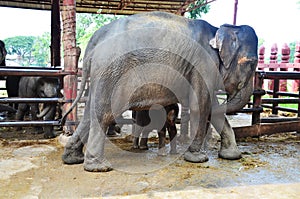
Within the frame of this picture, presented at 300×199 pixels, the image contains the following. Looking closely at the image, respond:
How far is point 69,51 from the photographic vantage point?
4148mm

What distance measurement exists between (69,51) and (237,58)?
2.07 meters

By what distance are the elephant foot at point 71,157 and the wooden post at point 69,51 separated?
0.85 meters

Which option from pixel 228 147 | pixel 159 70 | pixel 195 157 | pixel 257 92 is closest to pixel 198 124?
pixel 195 157

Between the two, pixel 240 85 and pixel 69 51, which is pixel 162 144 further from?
pixel 69 51

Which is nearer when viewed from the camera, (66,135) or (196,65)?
(196,65)

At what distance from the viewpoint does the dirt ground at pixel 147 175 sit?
258 cm

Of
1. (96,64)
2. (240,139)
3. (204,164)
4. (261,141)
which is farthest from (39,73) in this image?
(261,141)

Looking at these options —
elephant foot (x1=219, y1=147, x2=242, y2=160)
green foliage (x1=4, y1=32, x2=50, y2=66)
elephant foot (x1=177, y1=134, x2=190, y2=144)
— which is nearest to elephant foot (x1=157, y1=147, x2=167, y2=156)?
elephant foot (x1=219, y1=147, x2=242, y2=160)

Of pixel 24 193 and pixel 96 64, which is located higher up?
pixel 96 64

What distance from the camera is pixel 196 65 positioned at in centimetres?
343

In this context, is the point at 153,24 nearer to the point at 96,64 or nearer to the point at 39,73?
the point at 96,64

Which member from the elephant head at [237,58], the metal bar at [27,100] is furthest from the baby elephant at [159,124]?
the metal bar at [27,100]

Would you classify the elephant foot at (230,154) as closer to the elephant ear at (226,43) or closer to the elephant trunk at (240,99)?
the elephant trunk at (240,99)

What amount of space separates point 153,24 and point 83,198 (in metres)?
1.82
